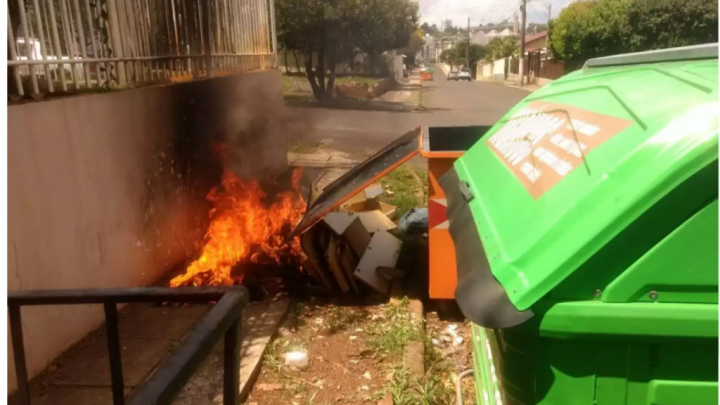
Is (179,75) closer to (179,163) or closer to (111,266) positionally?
(179,163)

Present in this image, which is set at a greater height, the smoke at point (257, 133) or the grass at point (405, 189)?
the smoke at point (257, 133)

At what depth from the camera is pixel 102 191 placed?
174 inches

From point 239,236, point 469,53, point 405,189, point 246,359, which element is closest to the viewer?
point 246,359

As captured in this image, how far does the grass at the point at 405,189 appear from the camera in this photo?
7.97 m

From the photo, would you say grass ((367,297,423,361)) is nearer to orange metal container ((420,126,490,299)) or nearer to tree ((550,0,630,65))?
orange metal container ((420,126,490,299))

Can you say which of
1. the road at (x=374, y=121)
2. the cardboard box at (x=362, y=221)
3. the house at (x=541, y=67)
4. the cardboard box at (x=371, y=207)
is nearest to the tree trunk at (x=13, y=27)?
the cardboard box at (x=362, y=221)

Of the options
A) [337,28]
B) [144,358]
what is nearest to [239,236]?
[144,358]

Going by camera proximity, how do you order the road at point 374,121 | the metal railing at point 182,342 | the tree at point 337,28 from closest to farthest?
the metal railing at point 182,342, the road at point 374,121, the tree at point 337,28

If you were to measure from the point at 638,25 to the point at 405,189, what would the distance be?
2424 cm

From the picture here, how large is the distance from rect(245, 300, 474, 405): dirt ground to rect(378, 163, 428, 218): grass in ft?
9.31

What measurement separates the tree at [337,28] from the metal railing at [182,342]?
20.2 metres

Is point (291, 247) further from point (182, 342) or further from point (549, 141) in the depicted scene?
point (182, 342)

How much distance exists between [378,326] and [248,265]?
5.41 feet

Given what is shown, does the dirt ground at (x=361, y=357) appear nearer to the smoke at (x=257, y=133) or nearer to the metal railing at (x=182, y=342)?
the metal railing at (x=182, y=342)
